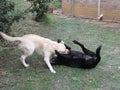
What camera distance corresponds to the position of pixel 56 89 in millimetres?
4863

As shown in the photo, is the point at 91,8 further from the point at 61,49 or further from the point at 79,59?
the point at 61,49

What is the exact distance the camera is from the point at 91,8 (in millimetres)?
11219

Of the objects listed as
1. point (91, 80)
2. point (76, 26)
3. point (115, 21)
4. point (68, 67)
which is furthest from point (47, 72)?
point (115, 21)

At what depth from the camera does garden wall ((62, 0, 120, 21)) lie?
34.5ft

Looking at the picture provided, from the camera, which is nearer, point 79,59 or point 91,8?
point 79,59

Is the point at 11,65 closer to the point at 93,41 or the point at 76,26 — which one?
the point at 93,41

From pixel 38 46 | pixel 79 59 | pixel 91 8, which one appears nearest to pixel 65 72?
pixel 79 59

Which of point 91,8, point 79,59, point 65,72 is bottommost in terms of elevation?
point 91,8

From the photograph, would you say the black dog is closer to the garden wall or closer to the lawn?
the lawn

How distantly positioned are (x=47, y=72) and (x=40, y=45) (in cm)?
53

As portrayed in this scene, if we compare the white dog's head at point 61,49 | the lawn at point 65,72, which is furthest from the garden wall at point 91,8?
the white dog's head at point 61,49

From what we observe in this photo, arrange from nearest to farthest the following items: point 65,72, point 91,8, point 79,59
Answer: point 65,72 < point 79,59 < point 91,8

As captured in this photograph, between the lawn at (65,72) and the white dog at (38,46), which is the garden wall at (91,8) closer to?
the lawn at (65,72)

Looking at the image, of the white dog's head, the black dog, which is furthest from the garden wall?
the white dog's head
